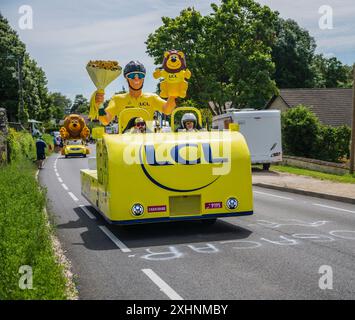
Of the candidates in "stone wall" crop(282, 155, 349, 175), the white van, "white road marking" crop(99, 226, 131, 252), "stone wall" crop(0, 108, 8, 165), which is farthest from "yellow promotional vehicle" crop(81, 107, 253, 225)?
the white van

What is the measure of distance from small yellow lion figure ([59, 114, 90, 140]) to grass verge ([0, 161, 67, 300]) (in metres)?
25.1

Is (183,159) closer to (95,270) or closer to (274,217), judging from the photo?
(95,270)

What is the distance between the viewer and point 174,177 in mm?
9664

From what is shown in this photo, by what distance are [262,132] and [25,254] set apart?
68.1 feet

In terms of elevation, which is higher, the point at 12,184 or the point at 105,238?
the point at 12,184

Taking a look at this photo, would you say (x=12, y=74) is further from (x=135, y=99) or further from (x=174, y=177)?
(x=174, y=177)

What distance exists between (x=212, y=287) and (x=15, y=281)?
2.41 meters

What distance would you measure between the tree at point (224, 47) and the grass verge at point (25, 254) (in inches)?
1418

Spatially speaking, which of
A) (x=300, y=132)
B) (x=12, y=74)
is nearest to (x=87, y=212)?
(x=300, y=132)

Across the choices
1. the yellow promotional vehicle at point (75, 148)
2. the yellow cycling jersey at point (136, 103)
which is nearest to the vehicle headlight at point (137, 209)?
the yellow cycling jersey at point (136, 103)

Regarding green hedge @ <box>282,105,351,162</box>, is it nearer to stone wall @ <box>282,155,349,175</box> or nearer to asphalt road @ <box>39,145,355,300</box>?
stone wall @ <box>282,155,349,175</box>

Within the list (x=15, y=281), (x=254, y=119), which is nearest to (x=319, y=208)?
(x=15, y=281)
